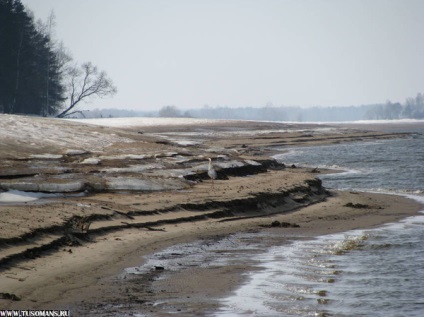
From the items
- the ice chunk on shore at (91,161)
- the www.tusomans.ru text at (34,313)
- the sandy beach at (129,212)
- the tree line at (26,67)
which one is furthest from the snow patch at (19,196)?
the tree line at (26,67)

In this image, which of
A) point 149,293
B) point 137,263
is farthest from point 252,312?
point 137,263

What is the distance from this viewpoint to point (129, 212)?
66.2 feet

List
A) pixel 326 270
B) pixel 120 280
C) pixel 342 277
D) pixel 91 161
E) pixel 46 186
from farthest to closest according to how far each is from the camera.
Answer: pixel 91 161
pixel 46 186
pixel 326 270
pixel 342 277
pixel 120 280

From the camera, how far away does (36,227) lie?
15.8 metres

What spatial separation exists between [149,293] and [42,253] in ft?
9.85

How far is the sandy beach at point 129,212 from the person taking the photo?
12367mm

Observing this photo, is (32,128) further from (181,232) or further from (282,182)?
(181,232)

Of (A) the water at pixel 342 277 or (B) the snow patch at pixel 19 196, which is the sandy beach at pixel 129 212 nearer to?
(B) the snow patch at pixel 19 196

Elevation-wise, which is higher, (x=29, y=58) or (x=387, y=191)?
(x=29, y=58)

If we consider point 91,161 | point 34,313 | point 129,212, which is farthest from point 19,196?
point 34,313

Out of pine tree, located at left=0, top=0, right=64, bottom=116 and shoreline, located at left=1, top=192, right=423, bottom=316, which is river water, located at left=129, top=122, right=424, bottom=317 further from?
pine tree, located at left=0, top=0, right=64, bottom=116

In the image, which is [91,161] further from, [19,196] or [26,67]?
[26,67]

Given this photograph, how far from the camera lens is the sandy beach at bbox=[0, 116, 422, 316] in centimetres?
1237

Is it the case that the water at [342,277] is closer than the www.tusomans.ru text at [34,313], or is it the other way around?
the www.tusomans.ru text at [34,313]
